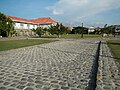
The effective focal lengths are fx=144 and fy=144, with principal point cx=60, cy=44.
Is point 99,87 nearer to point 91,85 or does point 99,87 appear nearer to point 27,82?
point 91,85

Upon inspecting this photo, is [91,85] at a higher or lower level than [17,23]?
lower

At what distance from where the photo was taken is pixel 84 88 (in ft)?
16.7

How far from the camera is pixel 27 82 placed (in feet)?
18.5

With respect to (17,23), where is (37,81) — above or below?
below

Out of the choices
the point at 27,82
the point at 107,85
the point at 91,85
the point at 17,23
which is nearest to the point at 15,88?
the point at 27,82

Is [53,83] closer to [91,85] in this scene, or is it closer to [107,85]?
[91,85]

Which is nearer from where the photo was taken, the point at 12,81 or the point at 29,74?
the point at 12,81

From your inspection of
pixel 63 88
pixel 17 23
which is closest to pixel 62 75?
pixel 63 88

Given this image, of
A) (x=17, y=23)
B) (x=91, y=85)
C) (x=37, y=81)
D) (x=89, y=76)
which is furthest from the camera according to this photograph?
(x=17, y=23)

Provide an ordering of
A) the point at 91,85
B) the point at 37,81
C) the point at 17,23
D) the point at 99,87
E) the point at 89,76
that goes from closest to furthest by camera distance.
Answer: the point at 99,87
the point at 91,85
the point at 37,81
the point at 89,76
the point at 17,23

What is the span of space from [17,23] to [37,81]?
2210 inches

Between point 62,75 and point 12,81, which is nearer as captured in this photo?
point 12,81

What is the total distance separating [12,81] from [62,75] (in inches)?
86.9

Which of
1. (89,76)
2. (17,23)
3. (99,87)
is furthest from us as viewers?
(17,23)
